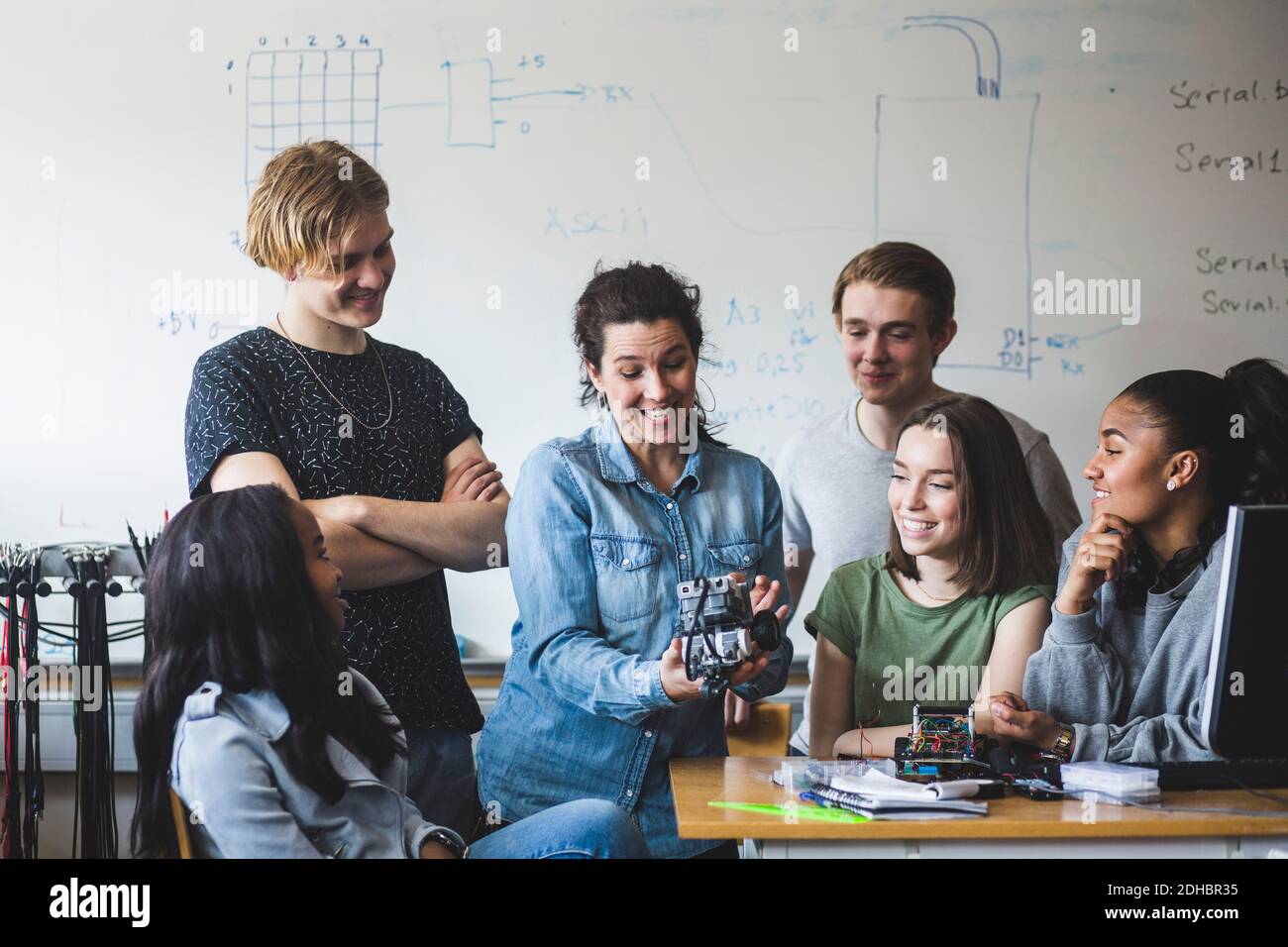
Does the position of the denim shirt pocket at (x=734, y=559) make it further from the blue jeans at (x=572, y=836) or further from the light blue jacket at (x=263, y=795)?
the light blue jacket at (x=263, y=795)

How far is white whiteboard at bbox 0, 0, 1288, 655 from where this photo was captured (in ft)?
9.84

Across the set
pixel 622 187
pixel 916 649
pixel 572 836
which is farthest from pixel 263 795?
pixel 622 187

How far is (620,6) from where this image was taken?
3.06 meters

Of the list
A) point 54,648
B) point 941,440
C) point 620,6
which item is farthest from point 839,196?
point 54,648

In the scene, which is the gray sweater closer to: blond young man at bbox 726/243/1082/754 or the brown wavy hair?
the brown wavy hair

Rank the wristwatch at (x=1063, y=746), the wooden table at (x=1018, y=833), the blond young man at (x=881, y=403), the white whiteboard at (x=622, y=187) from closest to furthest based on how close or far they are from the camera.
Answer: the wooden table at (x=1018, y=833) → the wristwatch at (x=1063, y=746) → the blond young man at (x=881, y=403) → the white whiteboard at (x=622, y=187)

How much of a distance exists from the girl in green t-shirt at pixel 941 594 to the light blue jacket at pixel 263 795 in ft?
2.54

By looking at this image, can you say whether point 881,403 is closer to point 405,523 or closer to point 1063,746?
point 1063,746

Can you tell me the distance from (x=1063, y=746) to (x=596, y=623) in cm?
77

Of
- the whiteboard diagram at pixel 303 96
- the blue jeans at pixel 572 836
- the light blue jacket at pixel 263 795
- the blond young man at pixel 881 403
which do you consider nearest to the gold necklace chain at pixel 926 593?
the blond young man at pixel 881 403

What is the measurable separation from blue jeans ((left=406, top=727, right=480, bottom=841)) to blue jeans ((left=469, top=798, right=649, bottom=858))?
31 cm

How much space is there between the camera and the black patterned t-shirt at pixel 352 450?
2.14 m

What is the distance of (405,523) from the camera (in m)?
2.18

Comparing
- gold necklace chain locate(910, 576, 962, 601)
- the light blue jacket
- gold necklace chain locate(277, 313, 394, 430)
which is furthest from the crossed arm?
gold necklace chain locate(910, 576, 962, 601)
